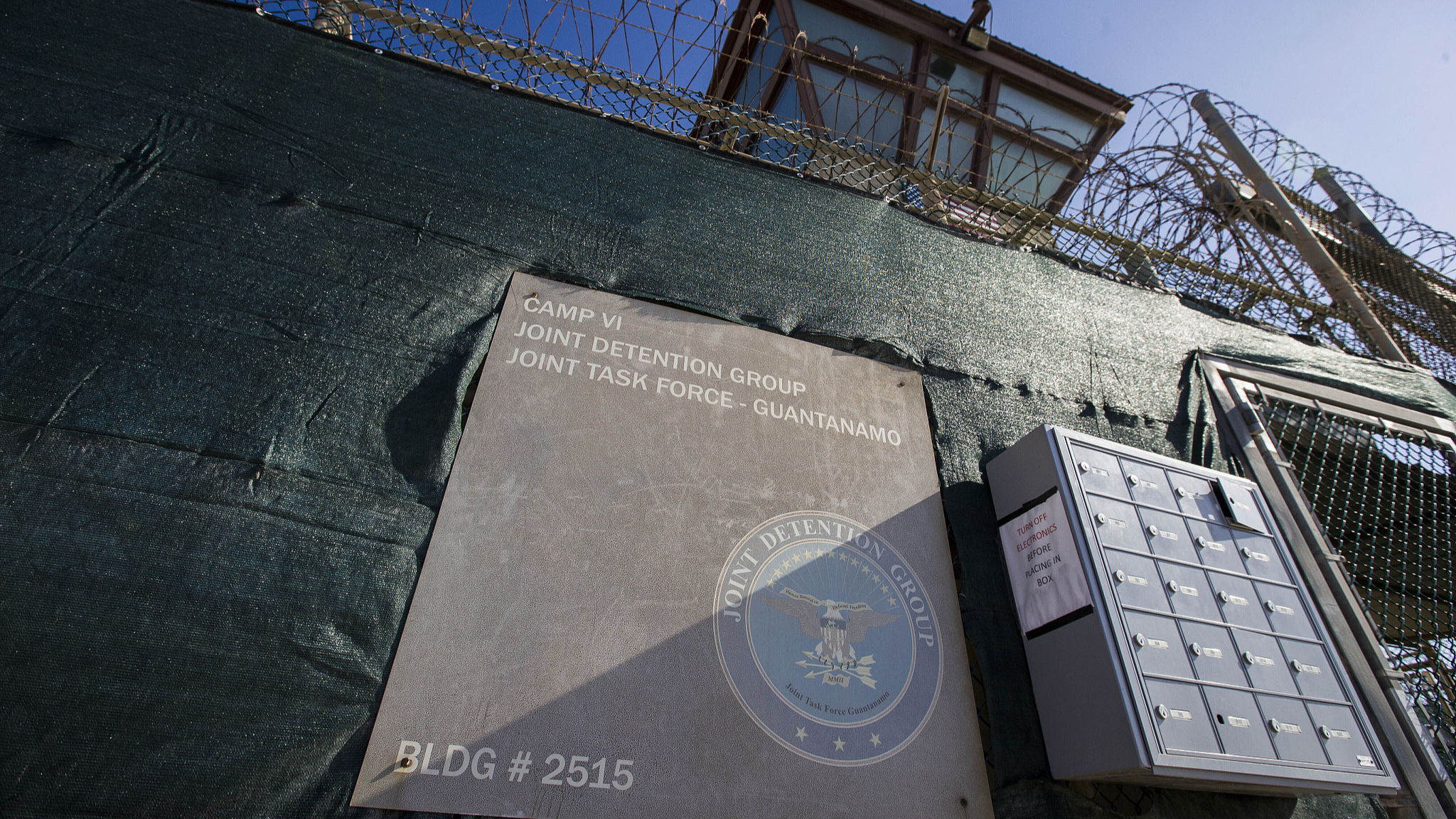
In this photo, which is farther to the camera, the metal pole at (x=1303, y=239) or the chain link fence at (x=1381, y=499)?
the metal pole at (x=1303, y=239)

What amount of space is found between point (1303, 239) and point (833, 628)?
4.40 meters

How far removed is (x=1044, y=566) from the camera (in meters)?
2.87

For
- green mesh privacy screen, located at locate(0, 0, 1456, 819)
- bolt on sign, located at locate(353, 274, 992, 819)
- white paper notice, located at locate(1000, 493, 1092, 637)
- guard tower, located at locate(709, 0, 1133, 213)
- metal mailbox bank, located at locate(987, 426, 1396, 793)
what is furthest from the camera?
guard tower, located at locate(709, 0, 1133, 213)

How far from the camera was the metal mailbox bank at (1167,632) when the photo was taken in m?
2.40

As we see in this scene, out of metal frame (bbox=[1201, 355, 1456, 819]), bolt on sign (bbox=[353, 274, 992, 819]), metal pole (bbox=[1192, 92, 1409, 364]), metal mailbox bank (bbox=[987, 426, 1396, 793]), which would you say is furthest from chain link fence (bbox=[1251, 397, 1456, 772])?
bolt on sign (bbox=[353, 274, 992, 819])

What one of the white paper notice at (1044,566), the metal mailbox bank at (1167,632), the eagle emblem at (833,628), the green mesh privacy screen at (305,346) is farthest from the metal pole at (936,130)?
the eagle emblem at (833,628)

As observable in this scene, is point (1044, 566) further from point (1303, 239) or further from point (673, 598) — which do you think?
point (1303, 239)

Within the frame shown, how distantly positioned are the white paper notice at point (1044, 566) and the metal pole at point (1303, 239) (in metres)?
3.36

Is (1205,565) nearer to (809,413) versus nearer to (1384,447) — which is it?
(809,413)

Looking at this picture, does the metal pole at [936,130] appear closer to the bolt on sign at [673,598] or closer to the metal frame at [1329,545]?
the bolt on sign at [673,598]

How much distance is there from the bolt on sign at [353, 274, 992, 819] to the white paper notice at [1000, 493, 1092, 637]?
293 millimetres

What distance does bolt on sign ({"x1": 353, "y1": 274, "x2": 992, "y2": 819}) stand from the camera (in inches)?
83.3

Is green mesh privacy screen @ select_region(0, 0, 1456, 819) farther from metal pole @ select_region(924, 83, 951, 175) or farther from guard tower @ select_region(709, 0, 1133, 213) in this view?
guard tower @ select_region(709, 0, 1133, 213)

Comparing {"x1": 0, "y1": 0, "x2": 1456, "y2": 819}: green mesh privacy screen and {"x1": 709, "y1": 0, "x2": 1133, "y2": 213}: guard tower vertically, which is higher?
{"x1": 709, "y1": 0, "x2": 1133, "y2": 213}: guard tower
